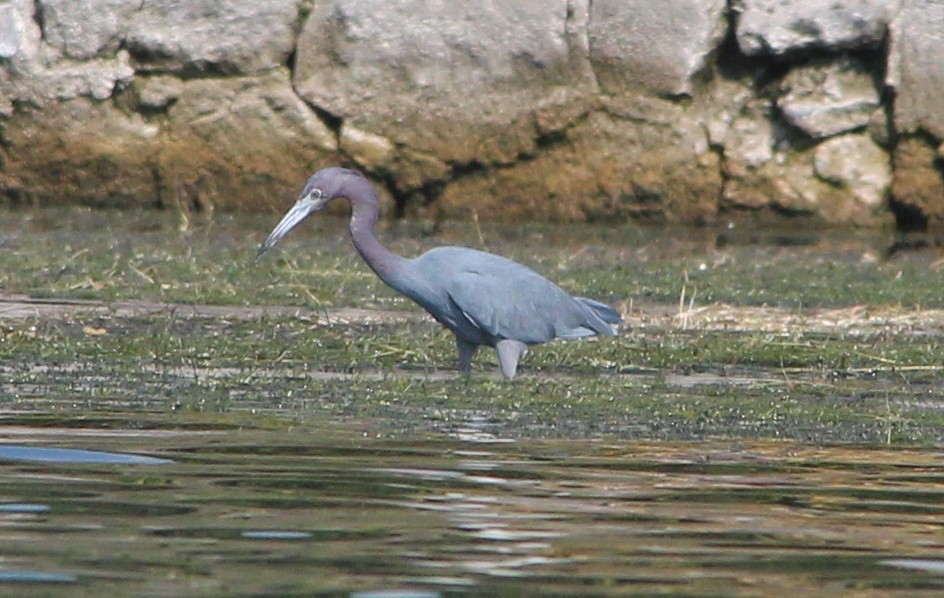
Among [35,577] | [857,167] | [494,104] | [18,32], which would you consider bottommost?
[35,577]

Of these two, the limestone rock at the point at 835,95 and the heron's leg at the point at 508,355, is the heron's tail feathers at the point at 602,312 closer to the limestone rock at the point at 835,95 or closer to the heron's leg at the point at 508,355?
the heron's leg at the point at 508,355

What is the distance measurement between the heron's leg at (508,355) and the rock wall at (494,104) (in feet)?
21.8

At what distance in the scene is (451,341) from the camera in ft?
29.6

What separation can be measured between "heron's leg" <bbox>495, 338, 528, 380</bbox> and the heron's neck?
1.66ft

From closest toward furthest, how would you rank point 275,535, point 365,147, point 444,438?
point 275,535 → point 444,438 → point 365,147

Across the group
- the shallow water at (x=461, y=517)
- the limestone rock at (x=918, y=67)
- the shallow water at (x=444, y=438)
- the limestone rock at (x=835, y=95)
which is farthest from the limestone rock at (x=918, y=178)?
the shallow water at (x=461, y=517)

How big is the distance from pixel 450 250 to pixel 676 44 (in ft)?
21.1

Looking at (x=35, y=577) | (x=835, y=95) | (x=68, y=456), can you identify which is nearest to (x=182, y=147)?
(x=835, y=95)

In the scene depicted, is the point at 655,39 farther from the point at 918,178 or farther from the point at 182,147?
the point at 182,147

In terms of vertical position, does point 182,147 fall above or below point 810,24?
below

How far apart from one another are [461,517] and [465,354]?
11.6 feet

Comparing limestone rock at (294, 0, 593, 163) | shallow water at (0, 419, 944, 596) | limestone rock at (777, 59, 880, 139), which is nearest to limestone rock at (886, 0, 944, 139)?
limestone rock at (777, 59, 880, 139)

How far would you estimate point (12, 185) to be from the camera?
49.2 ft

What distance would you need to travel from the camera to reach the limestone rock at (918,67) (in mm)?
13984
